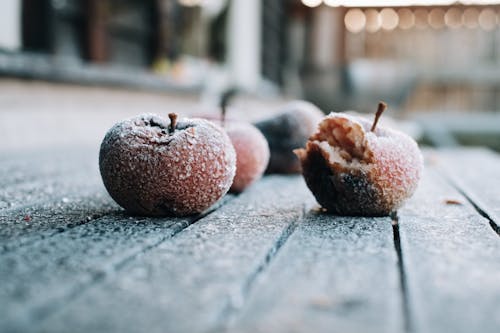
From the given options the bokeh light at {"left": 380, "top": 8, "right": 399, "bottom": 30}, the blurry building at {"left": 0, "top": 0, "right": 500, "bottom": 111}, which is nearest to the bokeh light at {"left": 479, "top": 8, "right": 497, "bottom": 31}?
the blurry building at {"left": 0, "top": 0, "right": 500, "bottom": 111}

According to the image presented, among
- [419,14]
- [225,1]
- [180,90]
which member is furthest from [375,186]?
[419,14]

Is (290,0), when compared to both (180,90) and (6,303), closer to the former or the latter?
(180,90)

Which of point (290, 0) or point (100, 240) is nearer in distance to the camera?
point (100, 240)

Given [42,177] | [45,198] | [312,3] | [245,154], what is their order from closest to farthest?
[45,198], [245,154], [42,177], [312,3]

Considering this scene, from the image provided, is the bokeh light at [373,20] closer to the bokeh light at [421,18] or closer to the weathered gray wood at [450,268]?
the bokeh light at [421,18]

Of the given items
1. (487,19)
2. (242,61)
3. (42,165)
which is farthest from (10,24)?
(487,19)

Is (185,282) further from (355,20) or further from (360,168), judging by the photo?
(355,20)
